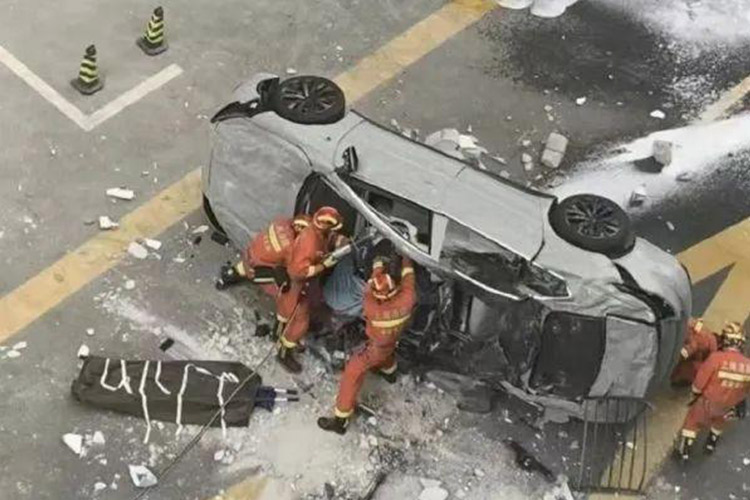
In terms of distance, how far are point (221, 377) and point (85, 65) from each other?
321 cm

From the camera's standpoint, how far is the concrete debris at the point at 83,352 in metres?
9.70

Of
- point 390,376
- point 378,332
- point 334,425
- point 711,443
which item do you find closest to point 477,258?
point 378,332

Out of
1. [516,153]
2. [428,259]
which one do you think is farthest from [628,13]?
[428,259]

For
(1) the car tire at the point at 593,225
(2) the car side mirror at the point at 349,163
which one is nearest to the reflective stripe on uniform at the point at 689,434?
(1) the car tire at the point at 593,225

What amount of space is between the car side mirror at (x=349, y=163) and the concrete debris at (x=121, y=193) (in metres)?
2.18

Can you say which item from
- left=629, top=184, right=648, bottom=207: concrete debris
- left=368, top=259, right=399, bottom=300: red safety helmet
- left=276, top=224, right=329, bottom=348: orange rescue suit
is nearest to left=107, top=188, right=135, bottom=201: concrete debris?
left=276, top=224, right=329, bottom=348: orange rescue suit

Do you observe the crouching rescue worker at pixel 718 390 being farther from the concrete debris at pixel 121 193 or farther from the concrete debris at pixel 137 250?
the concrete debris at pixel 121 193

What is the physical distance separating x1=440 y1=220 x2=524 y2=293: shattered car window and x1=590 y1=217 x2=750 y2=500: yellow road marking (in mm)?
1716

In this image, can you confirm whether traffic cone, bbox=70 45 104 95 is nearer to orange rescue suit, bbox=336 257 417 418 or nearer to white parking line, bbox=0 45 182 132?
white parking line, bbox=0 45 182 132

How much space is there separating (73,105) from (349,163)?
3.15 metres

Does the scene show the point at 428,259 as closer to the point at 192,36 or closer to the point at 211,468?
the point at 211,468

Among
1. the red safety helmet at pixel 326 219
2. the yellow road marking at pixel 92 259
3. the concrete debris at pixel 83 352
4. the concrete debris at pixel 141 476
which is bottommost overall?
the concrete debris at pixel 141 476

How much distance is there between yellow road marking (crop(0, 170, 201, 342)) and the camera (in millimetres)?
9914

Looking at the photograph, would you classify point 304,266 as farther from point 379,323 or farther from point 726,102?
point 726,102
